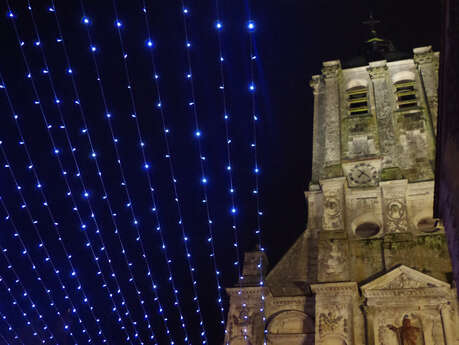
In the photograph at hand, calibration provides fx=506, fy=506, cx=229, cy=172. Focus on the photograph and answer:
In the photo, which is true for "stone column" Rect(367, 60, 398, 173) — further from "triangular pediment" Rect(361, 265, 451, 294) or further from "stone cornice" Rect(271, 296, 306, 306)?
"stone cornice" Rect(271, 296, 306, 306)

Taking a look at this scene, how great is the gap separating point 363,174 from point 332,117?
148 inches

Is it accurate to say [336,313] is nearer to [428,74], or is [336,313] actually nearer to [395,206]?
[395,206]

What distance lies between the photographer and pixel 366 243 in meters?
18.6

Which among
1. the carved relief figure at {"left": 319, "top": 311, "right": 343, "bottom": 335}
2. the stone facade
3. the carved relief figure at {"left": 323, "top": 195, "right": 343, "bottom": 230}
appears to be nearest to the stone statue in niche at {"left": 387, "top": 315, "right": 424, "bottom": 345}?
the stone facade

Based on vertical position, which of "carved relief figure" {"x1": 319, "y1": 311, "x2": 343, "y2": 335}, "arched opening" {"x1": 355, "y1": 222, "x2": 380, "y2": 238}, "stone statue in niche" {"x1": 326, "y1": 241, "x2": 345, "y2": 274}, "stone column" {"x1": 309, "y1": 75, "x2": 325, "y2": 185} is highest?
"stone column" {"x1": 309, "y1": 75, "x2": 325, "y2": 185}

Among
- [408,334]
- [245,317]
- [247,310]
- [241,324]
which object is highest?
[247,310]

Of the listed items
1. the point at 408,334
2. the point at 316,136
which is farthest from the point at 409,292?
the point at 316,136

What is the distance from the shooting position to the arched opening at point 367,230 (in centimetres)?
1952

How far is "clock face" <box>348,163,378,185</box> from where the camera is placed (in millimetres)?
20645

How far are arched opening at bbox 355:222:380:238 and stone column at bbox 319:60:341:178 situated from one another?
2.30 meters

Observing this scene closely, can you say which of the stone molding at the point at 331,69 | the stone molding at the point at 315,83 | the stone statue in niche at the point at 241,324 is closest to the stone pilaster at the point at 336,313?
the stone statue in niche at the point at 241,324

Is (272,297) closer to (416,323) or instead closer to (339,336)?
(339,336)

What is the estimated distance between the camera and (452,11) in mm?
6918

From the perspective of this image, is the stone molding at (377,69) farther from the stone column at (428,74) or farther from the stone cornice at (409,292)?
the stone cornice at (409,292)
